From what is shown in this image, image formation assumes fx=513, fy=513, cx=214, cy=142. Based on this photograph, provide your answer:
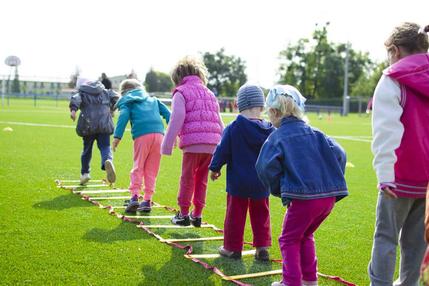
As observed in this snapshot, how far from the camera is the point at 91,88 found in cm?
835

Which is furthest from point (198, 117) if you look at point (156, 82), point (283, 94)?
point (156, 82)

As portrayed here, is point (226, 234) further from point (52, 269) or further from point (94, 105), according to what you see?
point (94, 105)

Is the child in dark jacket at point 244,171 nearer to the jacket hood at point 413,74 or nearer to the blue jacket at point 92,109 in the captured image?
the jacket hood at point 413,74

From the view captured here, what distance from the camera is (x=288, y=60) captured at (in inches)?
2992

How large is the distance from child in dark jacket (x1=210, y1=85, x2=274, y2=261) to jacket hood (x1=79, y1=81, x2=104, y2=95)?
4.21 m

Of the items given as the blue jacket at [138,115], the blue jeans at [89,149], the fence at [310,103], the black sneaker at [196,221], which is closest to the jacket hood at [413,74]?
the black sneaker at [196,221]

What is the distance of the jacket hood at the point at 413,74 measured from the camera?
3.35 m

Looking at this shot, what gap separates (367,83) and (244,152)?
76045 mm

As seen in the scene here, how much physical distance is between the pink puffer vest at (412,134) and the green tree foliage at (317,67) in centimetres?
7275

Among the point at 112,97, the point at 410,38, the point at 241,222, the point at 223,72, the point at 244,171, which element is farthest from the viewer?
the point at 223,72

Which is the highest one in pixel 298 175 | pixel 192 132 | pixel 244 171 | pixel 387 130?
pixel 387 130

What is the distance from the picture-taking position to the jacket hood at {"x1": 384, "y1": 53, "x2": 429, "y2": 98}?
3.35m

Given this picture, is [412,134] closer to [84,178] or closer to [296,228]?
[296,228]

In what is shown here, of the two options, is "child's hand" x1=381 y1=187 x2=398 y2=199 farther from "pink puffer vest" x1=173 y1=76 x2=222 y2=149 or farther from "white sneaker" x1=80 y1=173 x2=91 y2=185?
"white sneaker" x1=80 y1=173 x2=91 y2=185
